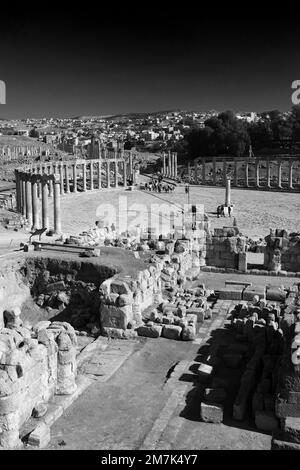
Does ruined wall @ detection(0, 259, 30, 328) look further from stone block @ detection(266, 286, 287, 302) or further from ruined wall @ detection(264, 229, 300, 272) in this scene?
ruined wall @ detection(264, 229, 300, 272)

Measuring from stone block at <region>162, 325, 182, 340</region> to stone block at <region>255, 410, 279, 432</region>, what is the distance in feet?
17.9

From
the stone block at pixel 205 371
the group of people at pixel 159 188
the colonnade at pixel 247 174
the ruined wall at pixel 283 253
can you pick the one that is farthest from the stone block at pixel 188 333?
the colonnade at pixel 247 174

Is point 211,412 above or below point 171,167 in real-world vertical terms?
below

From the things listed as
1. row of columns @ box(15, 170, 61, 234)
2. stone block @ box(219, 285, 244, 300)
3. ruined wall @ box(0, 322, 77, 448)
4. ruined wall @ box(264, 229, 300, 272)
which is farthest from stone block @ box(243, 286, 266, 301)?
row of columns @ box(15, 170, 61, 234)

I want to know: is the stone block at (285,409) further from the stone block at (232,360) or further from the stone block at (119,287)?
the stone block at (119,287)

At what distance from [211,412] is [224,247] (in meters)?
14.3

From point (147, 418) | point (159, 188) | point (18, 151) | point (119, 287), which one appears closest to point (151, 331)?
point (119, 287)

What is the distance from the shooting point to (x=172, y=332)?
669 inches

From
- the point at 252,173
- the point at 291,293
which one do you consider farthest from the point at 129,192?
the point at 291,293

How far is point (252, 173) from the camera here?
75938mm

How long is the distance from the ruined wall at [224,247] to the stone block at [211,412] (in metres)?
13.7

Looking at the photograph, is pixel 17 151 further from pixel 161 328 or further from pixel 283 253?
pixel 161 328

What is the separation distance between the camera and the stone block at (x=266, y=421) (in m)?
11.5
